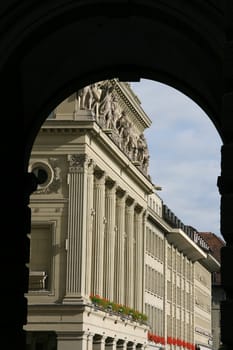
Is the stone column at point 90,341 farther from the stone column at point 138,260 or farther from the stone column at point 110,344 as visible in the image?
the stone column at point 138,260

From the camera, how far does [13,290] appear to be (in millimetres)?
20719

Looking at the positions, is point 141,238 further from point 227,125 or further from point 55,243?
point 227,125

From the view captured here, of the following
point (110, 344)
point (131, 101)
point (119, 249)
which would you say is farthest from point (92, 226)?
point (131, 101)

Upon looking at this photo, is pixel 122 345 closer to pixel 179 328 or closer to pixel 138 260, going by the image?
pixel 138 260

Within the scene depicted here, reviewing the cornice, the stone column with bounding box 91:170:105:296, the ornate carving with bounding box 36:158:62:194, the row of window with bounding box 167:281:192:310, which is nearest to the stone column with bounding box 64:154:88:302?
the ornate carving with bounding box 36:158:62:194

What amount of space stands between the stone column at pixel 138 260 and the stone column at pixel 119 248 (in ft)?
21.2

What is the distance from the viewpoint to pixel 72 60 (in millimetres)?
22688

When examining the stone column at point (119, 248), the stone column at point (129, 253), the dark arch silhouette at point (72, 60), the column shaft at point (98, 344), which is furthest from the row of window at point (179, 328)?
the dark arch silhouette at point (72, 60)

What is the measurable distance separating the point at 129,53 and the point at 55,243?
47368mm

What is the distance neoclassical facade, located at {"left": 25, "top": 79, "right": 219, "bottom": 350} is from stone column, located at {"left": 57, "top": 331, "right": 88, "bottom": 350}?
0.07m

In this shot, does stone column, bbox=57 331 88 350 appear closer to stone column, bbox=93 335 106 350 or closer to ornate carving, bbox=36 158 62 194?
stone column, bbox=93 335 106 350

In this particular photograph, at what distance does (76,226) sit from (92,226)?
377cm

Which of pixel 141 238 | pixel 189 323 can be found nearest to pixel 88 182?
pixel 141 238

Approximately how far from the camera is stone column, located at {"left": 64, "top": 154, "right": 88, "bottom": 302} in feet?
224
